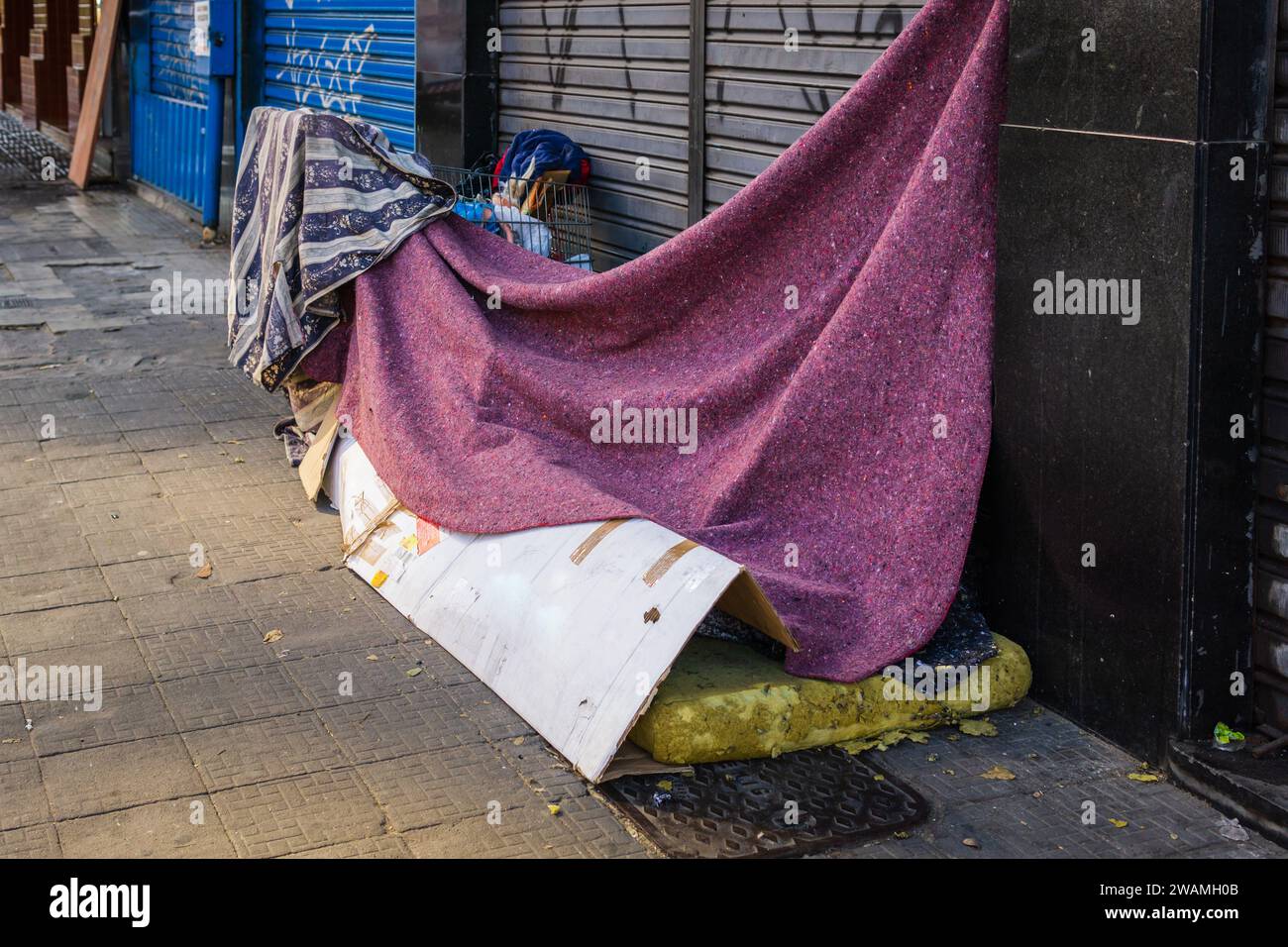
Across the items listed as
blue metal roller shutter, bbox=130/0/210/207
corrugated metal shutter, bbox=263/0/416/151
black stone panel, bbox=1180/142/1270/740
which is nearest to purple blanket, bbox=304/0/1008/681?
black stone panel, bbox=1180/142/1270/740

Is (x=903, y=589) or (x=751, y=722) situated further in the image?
(x=903, y=589)

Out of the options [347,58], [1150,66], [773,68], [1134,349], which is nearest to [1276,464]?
[1134,349]

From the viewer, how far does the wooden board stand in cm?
1532

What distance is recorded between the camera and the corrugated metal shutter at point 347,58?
9.38 m

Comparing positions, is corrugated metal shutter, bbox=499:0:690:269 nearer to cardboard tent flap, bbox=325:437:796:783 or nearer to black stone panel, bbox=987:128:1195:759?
cardboard tent flap, bbox=325:437:796:783

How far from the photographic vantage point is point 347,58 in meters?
10.3

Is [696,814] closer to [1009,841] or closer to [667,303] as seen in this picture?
[1009,841]

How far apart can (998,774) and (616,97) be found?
4.30 meters

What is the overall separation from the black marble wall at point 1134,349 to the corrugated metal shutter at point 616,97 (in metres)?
2.73

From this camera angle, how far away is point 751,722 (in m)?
3.88

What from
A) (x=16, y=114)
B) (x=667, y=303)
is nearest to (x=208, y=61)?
(x=667, y=303)

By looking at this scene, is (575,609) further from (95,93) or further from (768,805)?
(95,93)

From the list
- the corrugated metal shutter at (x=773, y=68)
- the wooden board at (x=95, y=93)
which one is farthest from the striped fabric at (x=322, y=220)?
the wooden board at (x=95, y=93)

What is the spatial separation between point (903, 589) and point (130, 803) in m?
2.05
